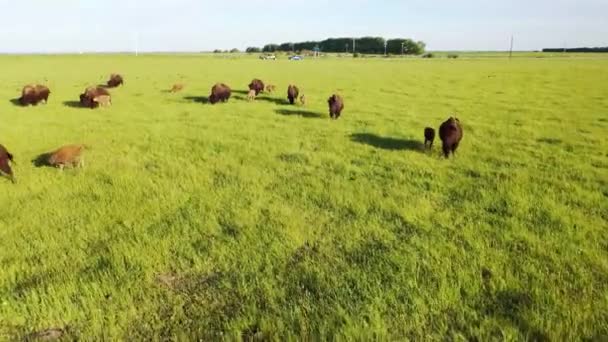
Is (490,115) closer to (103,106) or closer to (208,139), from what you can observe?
(208,139)

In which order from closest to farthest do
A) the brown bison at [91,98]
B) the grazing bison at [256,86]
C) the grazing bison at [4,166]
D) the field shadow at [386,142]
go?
the grazing bison at [4,166], the field shadow at [386,142], the brown bison at [91,98], the grazing bison at [256,86]

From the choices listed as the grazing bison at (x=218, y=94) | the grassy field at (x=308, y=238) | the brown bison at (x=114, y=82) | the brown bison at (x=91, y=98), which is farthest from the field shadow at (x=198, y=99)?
the grassy field at (x=308, y=238)

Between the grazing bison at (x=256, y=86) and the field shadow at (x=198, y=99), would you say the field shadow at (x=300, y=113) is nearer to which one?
the field shadow at (x=198, y=99)

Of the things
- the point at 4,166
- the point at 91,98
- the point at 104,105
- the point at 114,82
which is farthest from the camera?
the point at 114,82

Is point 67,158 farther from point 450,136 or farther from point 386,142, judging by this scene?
point 450,136

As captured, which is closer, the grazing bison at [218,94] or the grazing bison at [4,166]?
the grazing bison at [4,166]

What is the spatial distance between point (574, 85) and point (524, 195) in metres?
22.7

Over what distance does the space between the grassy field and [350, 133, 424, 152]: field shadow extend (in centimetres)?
6

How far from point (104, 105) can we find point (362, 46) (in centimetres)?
13834

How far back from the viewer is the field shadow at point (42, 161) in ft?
29.2

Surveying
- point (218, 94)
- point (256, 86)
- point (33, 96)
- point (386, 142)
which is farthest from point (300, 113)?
point (33, 96)

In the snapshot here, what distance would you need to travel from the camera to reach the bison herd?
8586 mm

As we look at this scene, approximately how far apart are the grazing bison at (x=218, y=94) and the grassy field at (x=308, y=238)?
725 cm

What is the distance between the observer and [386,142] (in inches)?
431
